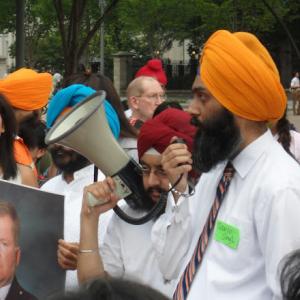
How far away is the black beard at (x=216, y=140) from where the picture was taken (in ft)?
8.65

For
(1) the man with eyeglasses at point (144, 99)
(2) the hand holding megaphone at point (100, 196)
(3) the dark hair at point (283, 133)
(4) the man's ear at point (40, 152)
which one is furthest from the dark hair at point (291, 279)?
(1) the man with eyeglasses at point (144, 99)

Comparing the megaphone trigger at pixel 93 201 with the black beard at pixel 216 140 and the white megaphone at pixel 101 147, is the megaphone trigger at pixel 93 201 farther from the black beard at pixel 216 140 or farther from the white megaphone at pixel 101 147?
the black beard at pixel 216 140

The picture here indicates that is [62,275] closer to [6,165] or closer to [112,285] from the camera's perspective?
[6,165]

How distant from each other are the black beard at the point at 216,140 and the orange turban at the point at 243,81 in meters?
0.06

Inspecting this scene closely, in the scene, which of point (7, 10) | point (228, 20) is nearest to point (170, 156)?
point (7, 10)

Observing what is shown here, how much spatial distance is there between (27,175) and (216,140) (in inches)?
44.5

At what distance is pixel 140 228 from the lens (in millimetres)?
2971

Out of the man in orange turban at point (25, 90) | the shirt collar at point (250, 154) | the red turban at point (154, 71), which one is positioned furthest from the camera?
the red turban at point (154, 71)

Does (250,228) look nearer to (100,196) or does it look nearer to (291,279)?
(100,196)

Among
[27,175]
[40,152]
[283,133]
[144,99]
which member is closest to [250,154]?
[27,175]

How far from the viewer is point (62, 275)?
2.86 m

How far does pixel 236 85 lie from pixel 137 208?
25.7 inches

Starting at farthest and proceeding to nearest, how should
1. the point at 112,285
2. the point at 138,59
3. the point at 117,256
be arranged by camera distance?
the point at 138,59 → the point at 117,256 → the point at 112,285

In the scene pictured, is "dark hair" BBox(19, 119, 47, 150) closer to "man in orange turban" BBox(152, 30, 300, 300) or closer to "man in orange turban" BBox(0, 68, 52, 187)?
"man in orange turban" BBox(0, 68, 52, 187)
